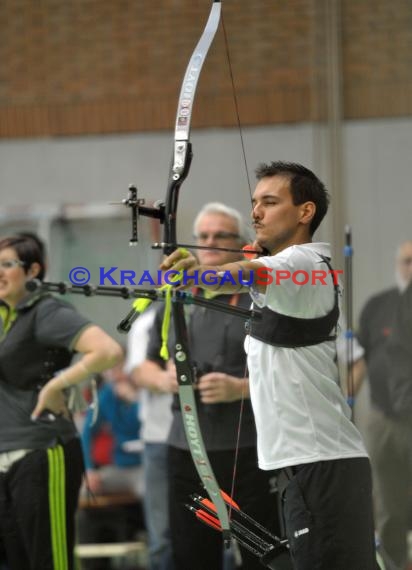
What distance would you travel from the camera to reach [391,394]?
3.92m

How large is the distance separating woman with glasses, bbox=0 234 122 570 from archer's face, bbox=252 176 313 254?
30.9 inches

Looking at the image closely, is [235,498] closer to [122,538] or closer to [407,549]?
[407,549]

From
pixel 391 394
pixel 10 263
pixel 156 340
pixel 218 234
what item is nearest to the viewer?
pixel 10 263

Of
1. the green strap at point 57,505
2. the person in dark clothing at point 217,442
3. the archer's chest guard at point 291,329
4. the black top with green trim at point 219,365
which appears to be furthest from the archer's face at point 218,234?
the archer's chest guard at point 291,329

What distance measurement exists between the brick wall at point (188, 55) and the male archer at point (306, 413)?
1117 mm

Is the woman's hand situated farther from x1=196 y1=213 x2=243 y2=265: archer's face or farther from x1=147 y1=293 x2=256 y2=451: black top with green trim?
x1=196 y1=213 x2=243 y2=265: archer's face

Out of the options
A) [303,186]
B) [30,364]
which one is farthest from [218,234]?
[303,186]

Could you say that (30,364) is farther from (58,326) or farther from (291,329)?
(291,329)

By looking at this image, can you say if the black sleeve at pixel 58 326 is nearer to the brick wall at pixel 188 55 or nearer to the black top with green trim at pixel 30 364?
the black top with green trim at pixel 30 364

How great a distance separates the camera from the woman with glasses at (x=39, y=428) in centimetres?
318

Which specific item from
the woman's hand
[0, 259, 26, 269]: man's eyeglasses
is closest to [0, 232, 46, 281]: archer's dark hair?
[0, 259, 26, 269]: man's eyeglasses

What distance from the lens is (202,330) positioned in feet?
10.9

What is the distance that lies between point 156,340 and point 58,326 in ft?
1.62

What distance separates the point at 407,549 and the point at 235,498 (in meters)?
0.92
